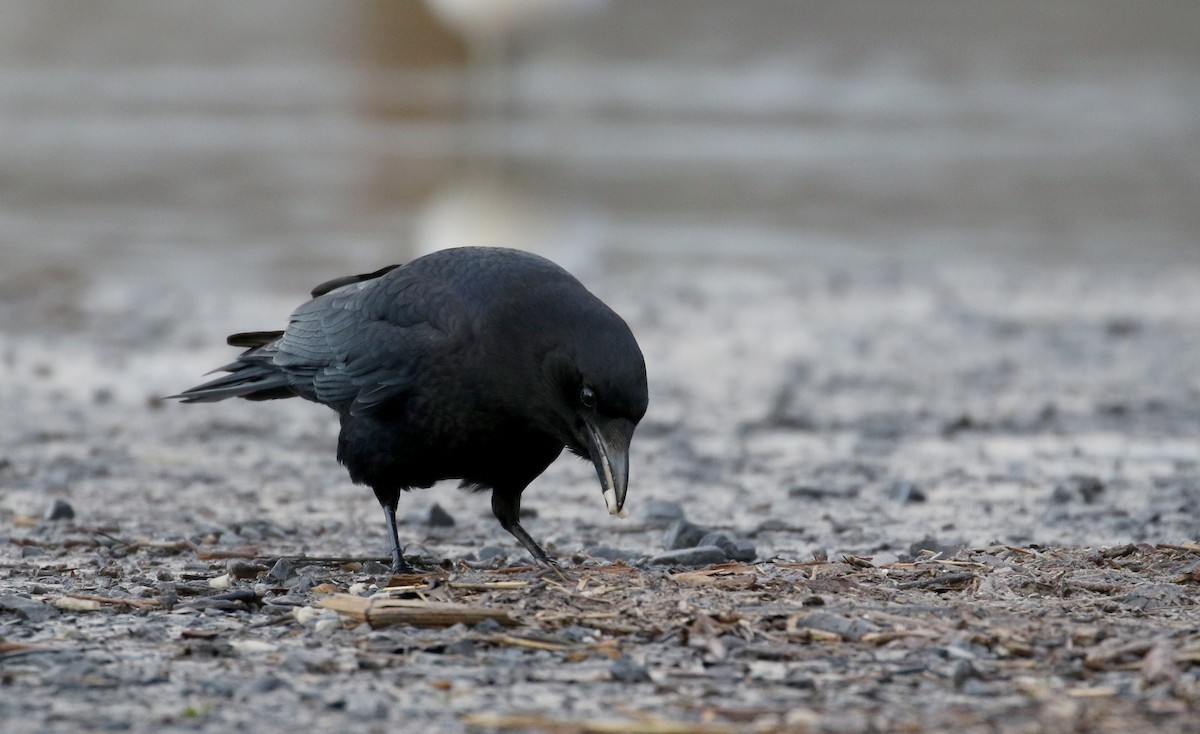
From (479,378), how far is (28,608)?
147cm

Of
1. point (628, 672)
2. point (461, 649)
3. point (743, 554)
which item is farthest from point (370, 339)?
point (628, 672)

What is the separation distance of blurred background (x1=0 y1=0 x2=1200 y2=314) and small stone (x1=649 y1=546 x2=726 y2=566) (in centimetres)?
713

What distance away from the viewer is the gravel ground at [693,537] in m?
3.98

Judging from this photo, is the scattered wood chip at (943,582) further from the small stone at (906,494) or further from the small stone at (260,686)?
the small stone at (906,494)

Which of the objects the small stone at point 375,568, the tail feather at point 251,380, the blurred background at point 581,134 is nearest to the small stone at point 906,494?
the small stone at point 375,568

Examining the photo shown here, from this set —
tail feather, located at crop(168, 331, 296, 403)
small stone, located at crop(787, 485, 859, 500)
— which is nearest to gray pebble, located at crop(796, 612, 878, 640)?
tail feather, located at crop(168, 331, 296, 403)

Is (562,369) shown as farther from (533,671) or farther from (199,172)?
(199,172)

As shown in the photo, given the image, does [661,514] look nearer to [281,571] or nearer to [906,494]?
[906,494]

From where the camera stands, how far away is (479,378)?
530 centimetres

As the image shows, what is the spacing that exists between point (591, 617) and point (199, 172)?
1715 cm

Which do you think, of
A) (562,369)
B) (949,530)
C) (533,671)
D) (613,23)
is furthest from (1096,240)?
(613,23)

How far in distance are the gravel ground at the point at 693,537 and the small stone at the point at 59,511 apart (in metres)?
0.06

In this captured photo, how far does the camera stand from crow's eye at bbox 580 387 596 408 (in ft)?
16.7

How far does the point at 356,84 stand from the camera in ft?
118
